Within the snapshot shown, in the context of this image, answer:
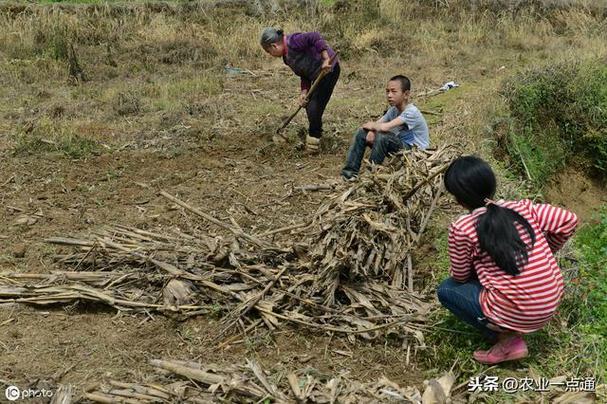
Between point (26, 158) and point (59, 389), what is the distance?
138 inches

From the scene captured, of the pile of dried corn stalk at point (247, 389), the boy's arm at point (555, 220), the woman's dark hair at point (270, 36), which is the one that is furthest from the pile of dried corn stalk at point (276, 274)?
the woman's dark hair at point (270, 36)

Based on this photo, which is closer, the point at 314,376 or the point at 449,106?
the point at 314,376

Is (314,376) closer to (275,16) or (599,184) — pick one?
(599,184)

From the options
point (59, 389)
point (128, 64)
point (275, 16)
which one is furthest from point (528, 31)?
point (59, 389)

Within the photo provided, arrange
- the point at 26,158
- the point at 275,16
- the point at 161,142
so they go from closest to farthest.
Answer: the point at 26,158
the point at 161,142
the point at 275,16

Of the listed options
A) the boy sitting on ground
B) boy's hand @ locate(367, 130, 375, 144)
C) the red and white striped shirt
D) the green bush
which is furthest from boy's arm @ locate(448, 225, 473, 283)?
the green bush

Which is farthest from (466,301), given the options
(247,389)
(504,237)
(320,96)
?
(320,96)

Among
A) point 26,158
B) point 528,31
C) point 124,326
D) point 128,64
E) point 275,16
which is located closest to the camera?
point 124,326

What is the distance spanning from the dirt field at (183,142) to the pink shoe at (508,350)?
0.35 meters

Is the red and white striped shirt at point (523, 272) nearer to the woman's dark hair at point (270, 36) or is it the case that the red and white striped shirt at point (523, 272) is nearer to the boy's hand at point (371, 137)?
the boy's hand at point (371, 137)

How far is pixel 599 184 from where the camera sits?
A: 21.9ft

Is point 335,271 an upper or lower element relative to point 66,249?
upper

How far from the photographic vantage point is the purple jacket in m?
5.81

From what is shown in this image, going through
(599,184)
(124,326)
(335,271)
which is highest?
(335,271)
